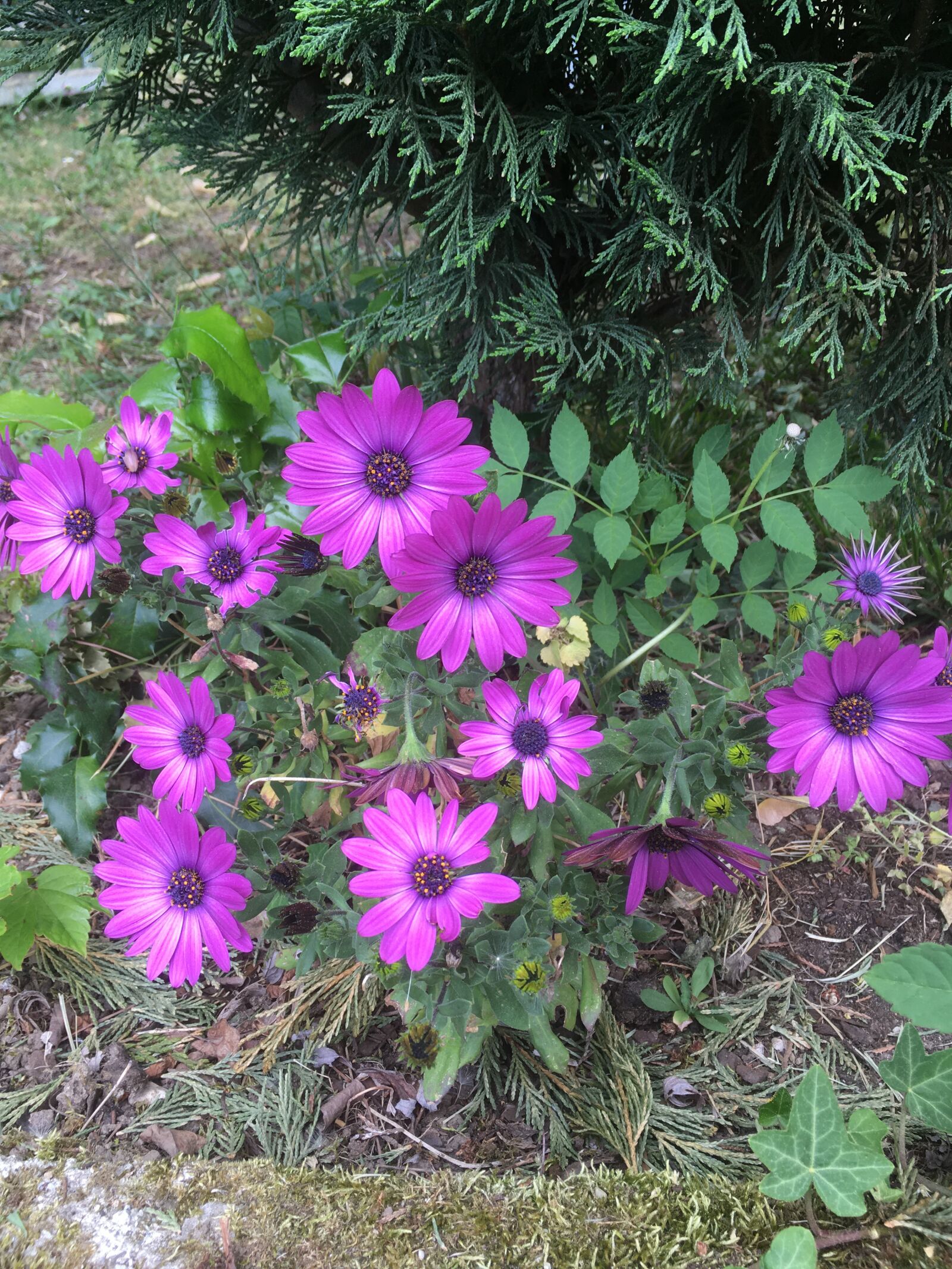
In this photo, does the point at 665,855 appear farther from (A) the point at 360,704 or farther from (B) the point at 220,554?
(B) the point at 220,554

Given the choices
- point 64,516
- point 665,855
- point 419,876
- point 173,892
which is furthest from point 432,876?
point 64,516

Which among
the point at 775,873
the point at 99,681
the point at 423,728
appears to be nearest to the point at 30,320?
the point at 99,681

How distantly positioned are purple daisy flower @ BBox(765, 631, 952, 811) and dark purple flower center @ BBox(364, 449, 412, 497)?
2.01 ft

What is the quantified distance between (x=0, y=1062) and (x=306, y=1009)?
0.57m

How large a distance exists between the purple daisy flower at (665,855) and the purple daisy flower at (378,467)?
50 cm

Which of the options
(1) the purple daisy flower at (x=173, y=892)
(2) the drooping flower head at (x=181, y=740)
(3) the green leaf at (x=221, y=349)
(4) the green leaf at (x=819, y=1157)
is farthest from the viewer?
(3) the green leaf at (x=221, y=349)

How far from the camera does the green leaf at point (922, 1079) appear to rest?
3.82ft

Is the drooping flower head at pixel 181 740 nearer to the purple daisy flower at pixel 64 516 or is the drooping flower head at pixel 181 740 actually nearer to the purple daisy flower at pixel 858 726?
the purple daisy flower at pixel 64 516

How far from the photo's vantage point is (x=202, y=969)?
174 cm

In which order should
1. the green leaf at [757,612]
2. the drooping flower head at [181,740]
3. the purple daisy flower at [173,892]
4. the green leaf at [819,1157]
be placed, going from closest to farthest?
the green leaf at [819,1157] < the purple daisy flower at [173,892] < the drooping flower head at [181,740] < the green leaf at [757,612]

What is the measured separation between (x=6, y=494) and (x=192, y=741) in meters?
0.65

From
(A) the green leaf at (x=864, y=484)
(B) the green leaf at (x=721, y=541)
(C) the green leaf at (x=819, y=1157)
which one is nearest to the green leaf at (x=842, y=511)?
(A) the green leaf at (x=864, y=484)

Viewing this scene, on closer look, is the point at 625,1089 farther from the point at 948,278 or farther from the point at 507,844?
the point at 948,278

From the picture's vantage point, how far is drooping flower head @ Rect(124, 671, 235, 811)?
1.44m
